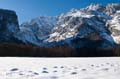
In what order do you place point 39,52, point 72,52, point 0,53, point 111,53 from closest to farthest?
point 0,53, point 39,52, point 72,52, point 111,53

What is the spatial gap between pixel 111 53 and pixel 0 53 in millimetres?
11038

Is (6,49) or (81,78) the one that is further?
(6,49)

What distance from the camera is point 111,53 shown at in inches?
1008

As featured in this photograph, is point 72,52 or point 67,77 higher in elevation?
point 72,52

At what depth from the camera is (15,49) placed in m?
22.5

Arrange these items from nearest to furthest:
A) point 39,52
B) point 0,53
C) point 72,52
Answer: point 0,53
point 39,52
point 72,52

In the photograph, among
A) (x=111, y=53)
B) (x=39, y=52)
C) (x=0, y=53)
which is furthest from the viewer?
(x=111, y=53)

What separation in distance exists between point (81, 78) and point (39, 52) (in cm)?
1677

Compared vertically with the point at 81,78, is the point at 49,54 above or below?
above

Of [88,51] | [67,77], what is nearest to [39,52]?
[88,51]

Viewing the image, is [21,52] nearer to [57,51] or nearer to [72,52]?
[57,51]

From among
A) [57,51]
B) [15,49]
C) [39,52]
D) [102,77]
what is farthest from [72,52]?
[102,77]

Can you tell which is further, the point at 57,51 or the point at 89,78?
the point at 57,51

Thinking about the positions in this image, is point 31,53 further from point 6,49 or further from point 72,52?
point 72,52
